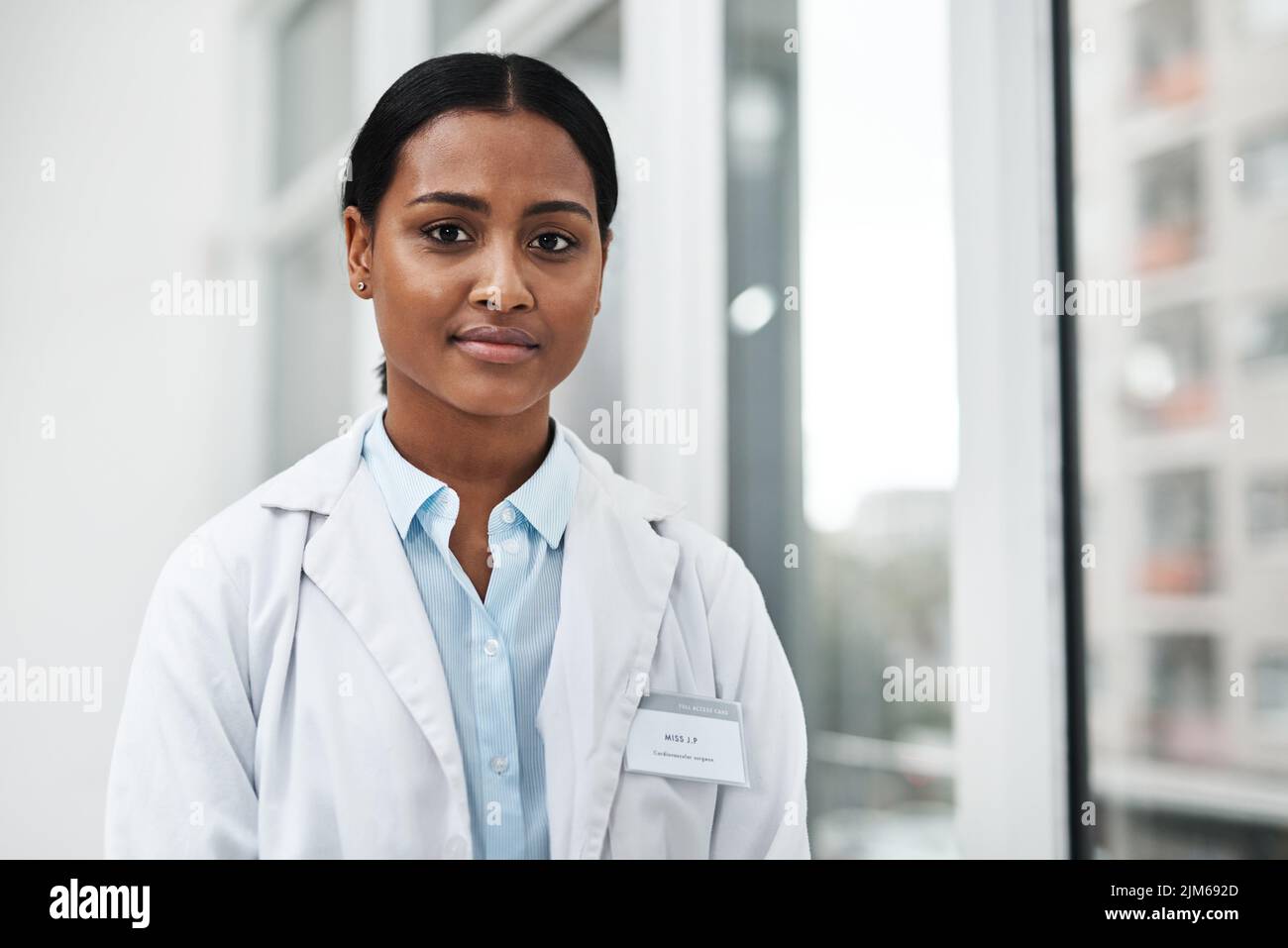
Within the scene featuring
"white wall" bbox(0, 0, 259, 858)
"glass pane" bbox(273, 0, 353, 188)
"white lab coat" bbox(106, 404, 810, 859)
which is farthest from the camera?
"glass pane" bbox(273, 0, 353, 188)

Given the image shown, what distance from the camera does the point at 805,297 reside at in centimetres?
136

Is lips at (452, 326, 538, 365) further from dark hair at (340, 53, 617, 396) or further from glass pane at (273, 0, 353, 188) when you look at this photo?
glass pane at (273, 0, 353, 188)

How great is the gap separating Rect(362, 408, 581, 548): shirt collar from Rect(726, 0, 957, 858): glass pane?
1.02 ft

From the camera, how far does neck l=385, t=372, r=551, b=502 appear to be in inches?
42.1

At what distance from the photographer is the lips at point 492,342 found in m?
1.02

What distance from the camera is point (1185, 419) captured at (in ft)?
3.96

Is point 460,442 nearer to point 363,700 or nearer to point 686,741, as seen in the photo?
point 363,700

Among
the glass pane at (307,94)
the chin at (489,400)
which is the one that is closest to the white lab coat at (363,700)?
the chin at (489,400)

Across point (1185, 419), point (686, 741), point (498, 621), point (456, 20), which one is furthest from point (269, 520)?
point (1185, 419)

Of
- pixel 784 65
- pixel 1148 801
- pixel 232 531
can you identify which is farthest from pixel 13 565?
pixel 1148 801

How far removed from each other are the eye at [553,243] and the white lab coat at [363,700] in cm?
26

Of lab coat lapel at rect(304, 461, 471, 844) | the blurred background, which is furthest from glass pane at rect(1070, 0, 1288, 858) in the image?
lab coat lapel at rect(304, 461, 471, 844)

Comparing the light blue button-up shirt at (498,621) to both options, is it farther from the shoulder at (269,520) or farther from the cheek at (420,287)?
the cheek at (420,287)
